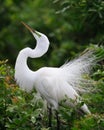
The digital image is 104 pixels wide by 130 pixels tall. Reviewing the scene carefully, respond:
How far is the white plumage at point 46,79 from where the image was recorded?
5.59 m

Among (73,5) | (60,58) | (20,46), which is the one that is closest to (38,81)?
(73,5)

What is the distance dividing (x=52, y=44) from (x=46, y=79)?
572 centimetres

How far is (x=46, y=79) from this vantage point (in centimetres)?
559

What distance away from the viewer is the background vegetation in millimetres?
4961

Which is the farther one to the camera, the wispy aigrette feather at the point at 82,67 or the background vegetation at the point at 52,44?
the wispy aigrette feather at the point at 82,67

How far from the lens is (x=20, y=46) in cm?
1215

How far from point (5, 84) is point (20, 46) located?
7080 millimetres

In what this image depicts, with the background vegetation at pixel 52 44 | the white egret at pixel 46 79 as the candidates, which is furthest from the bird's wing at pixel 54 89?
the background vegetation at pixel 52 44

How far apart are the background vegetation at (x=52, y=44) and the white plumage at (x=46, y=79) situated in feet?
0.32

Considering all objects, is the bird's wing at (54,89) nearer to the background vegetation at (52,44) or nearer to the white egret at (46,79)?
the white egret at (46,79)

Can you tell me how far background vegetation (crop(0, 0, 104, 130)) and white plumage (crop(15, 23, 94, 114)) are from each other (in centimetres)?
10

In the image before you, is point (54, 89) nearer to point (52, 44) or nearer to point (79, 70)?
point (79, 70)

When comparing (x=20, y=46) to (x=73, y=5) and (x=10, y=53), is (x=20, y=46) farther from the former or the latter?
(x=73, y=5)

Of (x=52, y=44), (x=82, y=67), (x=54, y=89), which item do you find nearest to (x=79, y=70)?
(x=82, y=67)
